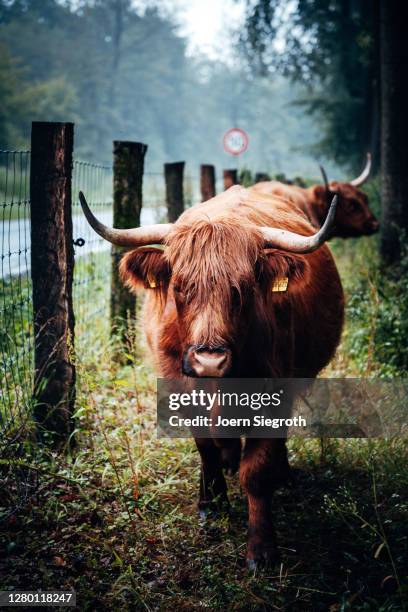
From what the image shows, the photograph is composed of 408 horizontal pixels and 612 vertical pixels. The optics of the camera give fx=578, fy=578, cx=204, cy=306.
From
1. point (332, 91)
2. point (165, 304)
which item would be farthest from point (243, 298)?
point (332, 91)

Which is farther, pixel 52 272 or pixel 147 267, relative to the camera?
pixel 52 272

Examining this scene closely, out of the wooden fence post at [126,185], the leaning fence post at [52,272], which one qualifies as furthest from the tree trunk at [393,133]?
the leaning fence post at [52,272]

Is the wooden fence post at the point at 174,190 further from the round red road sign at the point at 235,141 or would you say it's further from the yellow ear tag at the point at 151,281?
the round red road sign at the point at 235,141

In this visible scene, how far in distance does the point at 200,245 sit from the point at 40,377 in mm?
1481

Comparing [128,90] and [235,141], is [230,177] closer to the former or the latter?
[235,141]

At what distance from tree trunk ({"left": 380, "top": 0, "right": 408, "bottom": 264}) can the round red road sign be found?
9.78 feet

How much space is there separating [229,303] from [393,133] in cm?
590

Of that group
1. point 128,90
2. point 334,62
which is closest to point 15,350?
point 334,62

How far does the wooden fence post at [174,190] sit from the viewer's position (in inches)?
250

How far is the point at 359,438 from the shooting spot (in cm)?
399

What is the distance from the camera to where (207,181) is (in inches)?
321

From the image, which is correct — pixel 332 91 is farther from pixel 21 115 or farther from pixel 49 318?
pixel 49 318

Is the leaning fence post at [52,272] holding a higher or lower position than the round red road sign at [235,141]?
lower

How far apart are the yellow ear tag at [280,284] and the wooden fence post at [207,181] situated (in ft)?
17.6
